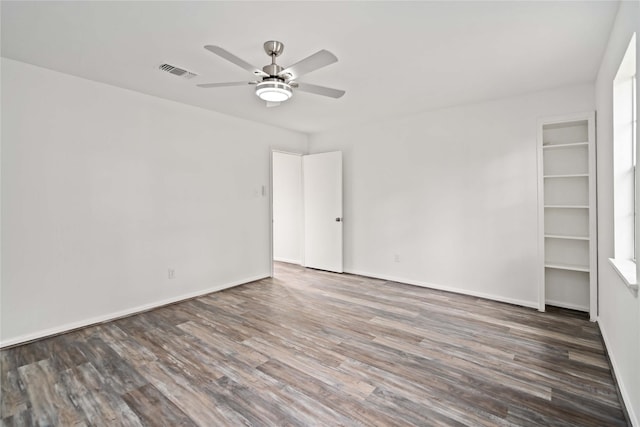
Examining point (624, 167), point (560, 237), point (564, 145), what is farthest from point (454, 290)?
point (624, 167)

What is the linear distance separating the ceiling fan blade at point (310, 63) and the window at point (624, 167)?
6.86ft

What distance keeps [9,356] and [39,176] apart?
1534mm

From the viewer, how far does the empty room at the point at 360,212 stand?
2.03 metres

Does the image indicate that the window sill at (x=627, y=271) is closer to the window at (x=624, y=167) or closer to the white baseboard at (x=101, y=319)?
the window at (x=624, y=167)

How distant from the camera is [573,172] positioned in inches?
138

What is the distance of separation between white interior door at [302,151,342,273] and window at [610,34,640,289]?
347 cm

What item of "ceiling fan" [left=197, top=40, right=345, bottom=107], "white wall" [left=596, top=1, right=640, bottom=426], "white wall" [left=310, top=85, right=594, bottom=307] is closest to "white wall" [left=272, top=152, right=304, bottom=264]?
"white wall" [left=310, top=85, right=594, bottom=307]

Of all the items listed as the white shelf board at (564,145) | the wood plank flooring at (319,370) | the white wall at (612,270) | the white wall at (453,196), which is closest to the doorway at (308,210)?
A: the white wall at (453,196)

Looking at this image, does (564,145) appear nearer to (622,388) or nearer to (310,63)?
(622,388)

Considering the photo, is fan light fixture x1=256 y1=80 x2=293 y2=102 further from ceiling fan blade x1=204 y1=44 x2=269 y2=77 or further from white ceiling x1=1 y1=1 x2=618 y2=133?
white ceiling x1=1 y1=1 x2=618 y2=133

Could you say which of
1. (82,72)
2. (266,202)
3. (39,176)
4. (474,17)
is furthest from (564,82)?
(39,176)

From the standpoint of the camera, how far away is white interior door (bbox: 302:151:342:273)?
5.36 metres

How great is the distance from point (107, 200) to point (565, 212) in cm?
505

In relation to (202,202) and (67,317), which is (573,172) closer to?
(202,202)
